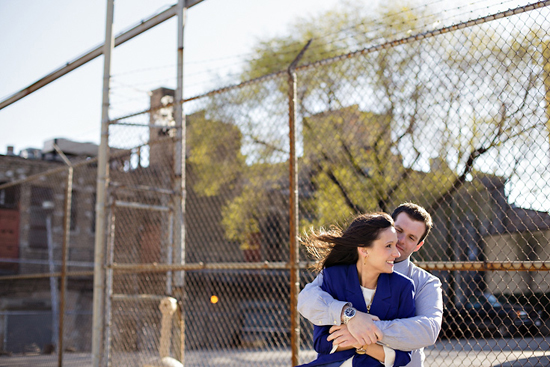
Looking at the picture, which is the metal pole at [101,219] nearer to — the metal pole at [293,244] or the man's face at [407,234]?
the metal pole at [293,244]

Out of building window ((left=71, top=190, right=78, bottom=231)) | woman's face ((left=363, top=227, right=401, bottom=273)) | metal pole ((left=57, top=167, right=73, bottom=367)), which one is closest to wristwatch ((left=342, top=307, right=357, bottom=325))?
woman's face ((left=363, top=227, right=401, bottom=273))

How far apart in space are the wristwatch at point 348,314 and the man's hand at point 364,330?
0.06ft

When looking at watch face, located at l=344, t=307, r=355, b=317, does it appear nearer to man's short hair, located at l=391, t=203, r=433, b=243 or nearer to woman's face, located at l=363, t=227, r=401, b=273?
woman's face, located at l=363, t=227, r=401, b=273

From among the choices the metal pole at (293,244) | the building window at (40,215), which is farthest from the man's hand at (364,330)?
the building window at (40,215)

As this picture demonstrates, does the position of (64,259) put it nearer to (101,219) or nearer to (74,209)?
(101,219)

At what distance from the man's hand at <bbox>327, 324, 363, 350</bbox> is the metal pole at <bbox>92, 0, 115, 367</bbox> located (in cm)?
445

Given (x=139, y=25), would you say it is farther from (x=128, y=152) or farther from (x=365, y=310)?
(x=365, y=310)

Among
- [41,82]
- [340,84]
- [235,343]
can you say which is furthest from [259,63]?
[41,82]

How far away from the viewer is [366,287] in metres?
2.65

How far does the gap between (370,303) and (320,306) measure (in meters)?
0.24

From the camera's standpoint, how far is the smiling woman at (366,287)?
2512 millimetres

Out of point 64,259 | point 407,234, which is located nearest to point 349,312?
point 407,234

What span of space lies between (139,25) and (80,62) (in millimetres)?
1262

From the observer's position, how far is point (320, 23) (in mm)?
22797
